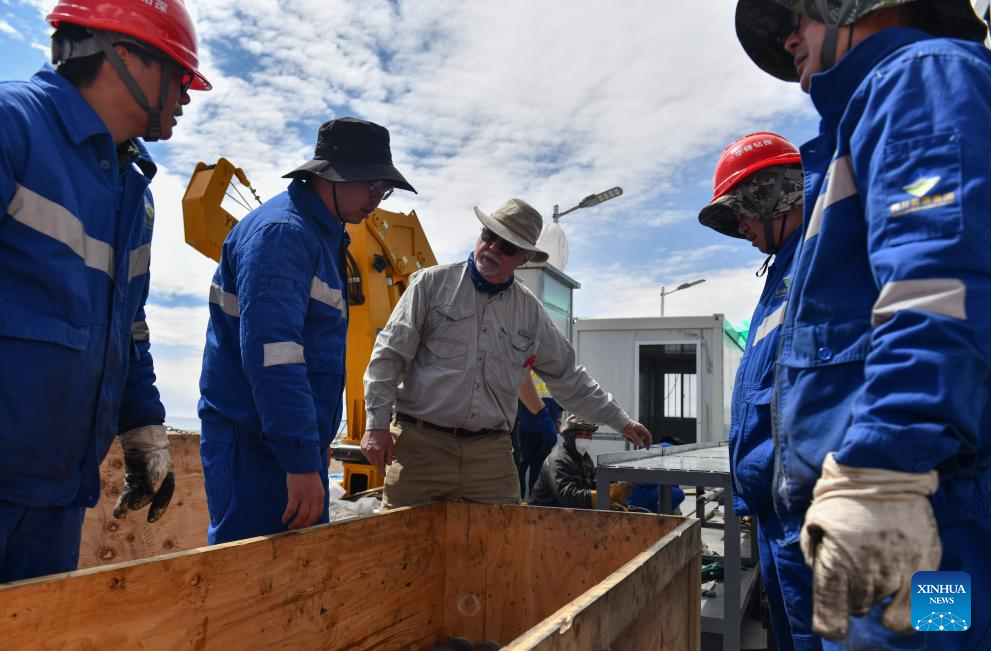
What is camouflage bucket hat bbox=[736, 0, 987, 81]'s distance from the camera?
1382 mm

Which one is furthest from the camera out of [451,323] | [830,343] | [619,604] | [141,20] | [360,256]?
[360,256]

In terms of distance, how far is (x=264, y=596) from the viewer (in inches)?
73.7

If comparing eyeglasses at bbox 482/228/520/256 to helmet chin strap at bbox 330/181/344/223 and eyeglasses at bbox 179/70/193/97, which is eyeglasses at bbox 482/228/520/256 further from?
eyeglasses at bbox 179/70/193/97

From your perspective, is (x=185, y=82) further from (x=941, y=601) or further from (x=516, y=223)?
(x=941, y=601)

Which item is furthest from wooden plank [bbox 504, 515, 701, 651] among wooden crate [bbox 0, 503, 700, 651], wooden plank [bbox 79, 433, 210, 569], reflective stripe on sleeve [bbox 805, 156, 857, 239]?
wooden plank [bbox 79, 433, 210, 569]

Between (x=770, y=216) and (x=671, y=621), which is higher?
(x=770, y=216)

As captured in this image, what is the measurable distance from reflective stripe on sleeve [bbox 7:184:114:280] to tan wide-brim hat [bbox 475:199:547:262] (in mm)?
1784

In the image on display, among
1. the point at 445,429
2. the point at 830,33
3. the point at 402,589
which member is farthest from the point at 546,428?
the point at 830,33

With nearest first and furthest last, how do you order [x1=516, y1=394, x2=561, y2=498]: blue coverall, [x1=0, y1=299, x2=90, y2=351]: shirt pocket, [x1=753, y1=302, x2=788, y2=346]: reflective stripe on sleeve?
[x1=0, y1=299, x2=90, y2=351]: shirt pocket → [x1=753, y1=302, x2=788, y2=346]: reflective stripe on sleeve → [x1=516, y1=394, x2=561, y2=498]: blue coverall

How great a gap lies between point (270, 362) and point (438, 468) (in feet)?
4.09

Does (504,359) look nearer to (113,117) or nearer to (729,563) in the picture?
(729,563)

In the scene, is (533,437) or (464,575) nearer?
(464,575)

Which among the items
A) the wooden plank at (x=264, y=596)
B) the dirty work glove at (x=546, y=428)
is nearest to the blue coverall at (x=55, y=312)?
the wooden plank at (x=264, y=596)

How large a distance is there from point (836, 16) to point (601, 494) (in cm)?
260
